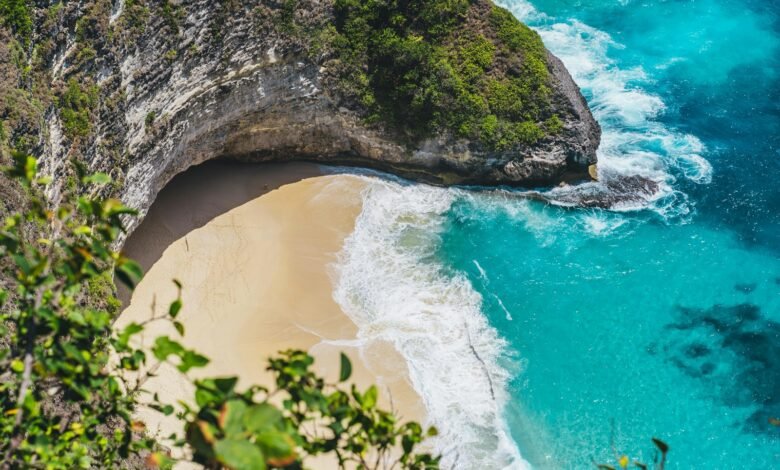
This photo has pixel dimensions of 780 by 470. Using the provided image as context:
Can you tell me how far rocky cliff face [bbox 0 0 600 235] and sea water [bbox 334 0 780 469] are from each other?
5.60 ft

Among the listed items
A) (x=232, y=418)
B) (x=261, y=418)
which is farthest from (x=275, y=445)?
(x=232, y=418)

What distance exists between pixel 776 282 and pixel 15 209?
77.6ft

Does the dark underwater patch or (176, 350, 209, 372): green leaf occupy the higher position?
(176, 350, 209, 372): green leaf

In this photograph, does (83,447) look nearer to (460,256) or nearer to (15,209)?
(15,209)

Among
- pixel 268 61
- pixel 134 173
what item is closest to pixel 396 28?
pixel 268 61

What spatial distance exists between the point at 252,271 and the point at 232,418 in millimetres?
19284

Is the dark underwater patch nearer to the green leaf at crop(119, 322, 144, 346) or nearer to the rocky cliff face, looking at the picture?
the rocky cliff face

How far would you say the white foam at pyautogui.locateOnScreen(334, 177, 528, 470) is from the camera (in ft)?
71.3

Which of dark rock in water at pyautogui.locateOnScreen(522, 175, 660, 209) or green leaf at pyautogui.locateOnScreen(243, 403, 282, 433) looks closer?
green leaf at pyautogui.locateOnScreen(243, 403, 282, 433)

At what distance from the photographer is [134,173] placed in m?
22.6

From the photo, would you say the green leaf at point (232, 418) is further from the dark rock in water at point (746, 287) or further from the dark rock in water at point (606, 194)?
the dark rock in water at point (746, 287)

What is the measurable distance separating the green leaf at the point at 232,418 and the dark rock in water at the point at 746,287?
79.6ft

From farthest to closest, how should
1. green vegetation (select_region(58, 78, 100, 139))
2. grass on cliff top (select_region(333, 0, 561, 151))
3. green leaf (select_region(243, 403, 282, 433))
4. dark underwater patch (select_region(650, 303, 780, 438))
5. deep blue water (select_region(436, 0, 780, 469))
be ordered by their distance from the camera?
1. grass on cliff top (select_region(333, 0, 561, 151))
2. dark underwater patch (select_region(650, 303, 780, 438))
3. deep blue water (select_region(436, 0, 780, 469))
4. green vegetation (select_region(58, 78, 100, 139))
5. green leaf (select_region(243, 403, 282, 433))

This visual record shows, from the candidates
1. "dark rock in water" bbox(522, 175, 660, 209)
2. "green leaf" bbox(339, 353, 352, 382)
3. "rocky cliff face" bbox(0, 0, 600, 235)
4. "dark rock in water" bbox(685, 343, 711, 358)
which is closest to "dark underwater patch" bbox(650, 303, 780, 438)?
"dark rock in water" bbox(685, 343, 711, 358)
